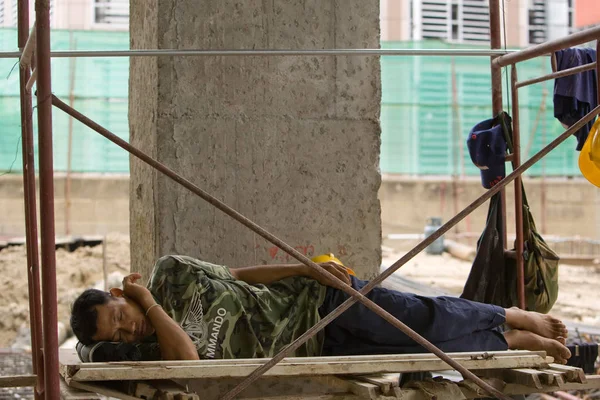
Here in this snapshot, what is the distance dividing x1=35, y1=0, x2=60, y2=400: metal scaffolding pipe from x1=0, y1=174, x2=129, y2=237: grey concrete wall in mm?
11890

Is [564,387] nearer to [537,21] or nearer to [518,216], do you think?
[518,216]

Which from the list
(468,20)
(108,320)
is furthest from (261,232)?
(468,20)

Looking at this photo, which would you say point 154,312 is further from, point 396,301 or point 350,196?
point 350,196

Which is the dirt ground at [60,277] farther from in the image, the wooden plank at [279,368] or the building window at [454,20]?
the building window at [454,20]

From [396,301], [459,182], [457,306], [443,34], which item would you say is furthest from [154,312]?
[443,34]

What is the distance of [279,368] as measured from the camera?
318 cm

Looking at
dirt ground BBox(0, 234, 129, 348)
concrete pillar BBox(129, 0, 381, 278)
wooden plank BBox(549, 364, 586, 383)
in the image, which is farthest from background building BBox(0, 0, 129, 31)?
wooden plank BBox(549, 364, 586, 383)

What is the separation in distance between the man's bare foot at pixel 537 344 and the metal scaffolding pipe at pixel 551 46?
133 cm

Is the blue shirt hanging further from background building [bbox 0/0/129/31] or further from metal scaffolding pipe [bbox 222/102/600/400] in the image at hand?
background building [bbox 0/0/129/31]

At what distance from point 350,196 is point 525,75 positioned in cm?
1291

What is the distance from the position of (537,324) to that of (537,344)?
14 cm

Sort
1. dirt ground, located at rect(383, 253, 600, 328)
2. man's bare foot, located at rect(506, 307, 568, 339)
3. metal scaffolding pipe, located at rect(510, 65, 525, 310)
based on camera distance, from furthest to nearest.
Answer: dirt ground, located at rect(383, 253, 600, 328), metal scaffolding pipe, located at rect(510, 65, 525, 310), man's bare foot, located at rect(506, 307, 568, 339)

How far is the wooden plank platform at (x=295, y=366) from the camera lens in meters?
3.03

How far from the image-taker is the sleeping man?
11.7 ft
